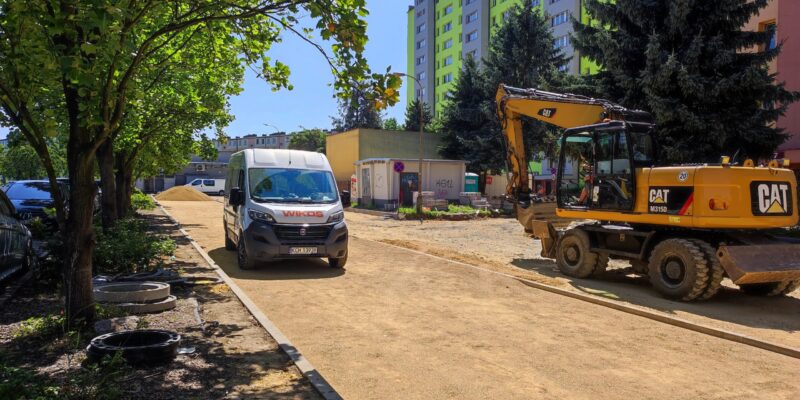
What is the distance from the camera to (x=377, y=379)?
4945mm

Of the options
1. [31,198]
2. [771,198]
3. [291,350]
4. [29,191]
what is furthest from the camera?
[29,191]

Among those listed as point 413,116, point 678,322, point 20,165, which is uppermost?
point 413,116

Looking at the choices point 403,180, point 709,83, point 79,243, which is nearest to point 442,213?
point 403,180

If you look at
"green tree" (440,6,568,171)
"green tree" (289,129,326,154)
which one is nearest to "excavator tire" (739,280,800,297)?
"green tree" (440,6,568,171)

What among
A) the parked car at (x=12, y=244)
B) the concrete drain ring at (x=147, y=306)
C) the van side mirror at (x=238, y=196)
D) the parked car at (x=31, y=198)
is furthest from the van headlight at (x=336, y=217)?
the parked car at (x=31, y=198)

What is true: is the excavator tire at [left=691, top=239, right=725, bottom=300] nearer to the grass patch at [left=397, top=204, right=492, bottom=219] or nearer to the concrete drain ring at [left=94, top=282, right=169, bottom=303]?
the concrete drain ring at [left=94, top=282, right=169, bottom=303]

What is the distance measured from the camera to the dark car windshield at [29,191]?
1559 centimetres

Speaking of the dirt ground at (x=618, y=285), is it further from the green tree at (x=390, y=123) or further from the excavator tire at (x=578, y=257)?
the green tree at (x=390, y=123)

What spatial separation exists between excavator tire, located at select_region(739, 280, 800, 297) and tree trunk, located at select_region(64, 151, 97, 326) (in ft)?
33.3

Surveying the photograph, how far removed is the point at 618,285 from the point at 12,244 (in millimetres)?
10258

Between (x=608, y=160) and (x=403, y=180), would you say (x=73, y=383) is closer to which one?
(x=608, y=160)

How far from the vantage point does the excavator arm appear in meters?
12.3

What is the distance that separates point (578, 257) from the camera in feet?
36.8

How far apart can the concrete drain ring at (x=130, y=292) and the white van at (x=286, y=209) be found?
3135 mm
